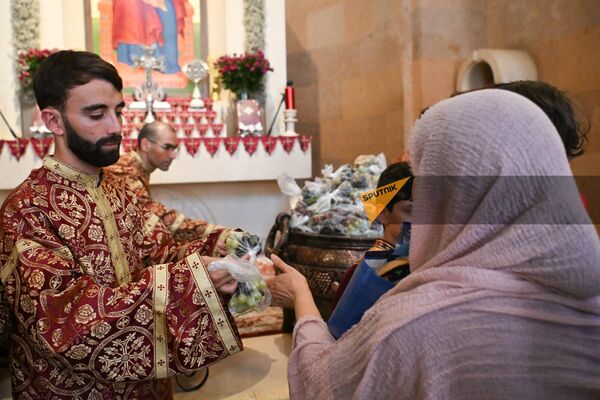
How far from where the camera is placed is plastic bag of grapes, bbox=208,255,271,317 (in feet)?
5.85

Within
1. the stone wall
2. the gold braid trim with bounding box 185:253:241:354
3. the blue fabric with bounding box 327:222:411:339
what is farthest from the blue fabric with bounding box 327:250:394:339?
the stone wall

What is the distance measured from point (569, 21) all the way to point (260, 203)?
12.0ft

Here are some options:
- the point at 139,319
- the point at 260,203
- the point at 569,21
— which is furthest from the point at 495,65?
the point at 139,319

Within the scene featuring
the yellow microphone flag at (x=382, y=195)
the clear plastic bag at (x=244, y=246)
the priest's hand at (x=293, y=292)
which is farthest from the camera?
the clear plastic bag at (x=244, y=246)

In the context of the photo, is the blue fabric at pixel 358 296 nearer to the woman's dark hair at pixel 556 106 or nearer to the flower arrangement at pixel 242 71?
the woman's dark hair at pixel 556 106

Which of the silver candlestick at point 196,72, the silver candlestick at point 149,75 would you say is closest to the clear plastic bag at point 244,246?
the silver candlestick at point 149,75

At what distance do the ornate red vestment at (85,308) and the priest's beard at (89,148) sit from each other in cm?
8

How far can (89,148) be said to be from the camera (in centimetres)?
200

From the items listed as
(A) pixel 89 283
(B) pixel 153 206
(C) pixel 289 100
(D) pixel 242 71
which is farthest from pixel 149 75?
(A) pixel 89 283

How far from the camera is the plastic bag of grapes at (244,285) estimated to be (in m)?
1.78

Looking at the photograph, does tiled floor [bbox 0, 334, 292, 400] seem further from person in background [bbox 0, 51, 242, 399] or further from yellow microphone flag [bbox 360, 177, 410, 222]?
yellow microphone flag [bbox 360, 177, 410, 222]

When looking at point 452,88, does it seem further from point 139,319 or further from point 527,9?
point 139,319

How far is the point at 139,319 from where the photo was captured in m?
1.75

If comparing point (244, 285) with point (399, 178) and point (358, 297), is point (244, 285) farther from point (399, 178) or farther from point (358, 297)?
point (399, 178)
